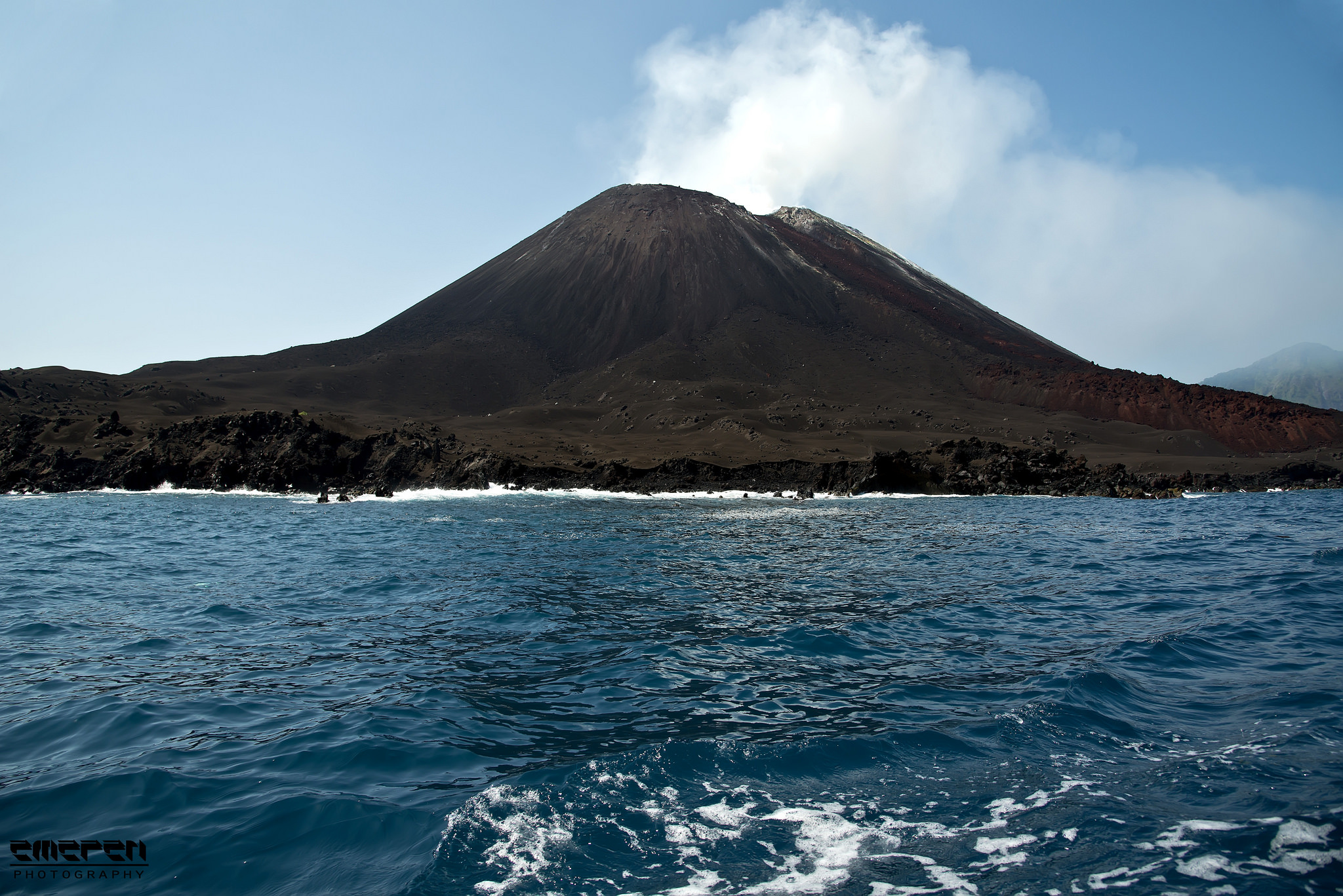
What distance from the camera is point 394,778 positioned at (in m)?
6.10

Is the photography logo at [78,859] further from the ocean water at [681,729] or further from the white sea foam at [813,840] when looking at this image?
the white sea foam at [813,840]

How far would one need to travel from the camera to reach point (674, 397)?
7200 centimetres

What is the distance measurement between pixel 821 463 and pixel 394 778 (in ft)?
135

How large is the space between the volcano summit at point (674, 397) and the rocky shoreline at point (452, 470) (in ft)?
0.59

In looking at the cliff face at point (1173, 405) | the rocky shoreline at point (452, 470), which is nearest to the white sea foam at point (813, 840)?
the rocky shoreline at point (452, 470)

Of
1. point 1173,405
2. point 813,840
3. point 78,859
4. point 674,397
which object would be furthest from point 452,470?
point 1173,405

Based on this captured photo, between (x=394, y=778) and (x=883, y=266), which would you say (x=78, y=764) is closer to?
(x=394, y=778)

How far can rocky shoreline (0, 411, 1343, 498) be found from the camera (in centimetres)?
4366

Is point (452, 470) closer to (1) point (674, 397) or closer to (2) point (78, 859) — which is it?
(1) point (674, 397)

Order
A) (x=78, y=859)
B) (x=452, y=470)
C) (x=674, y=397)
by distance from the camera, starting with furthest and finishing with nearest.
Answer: (x=674, y=397)
(x=452, y=470)
(x=78, y=859)

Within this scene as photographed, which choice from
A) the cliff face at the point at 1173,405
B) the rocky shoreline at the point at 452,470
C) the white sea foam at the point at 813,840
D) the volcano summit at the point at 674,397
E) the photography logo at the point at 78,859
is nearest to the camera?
the white sea foam at the point at 813,840

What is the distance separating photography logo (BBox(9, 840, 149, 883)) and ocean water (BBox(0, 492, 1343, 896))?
6 cm

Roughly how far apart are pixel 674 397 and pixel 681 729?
65517mm

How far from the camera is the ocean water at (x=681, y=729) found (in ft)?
15.6
